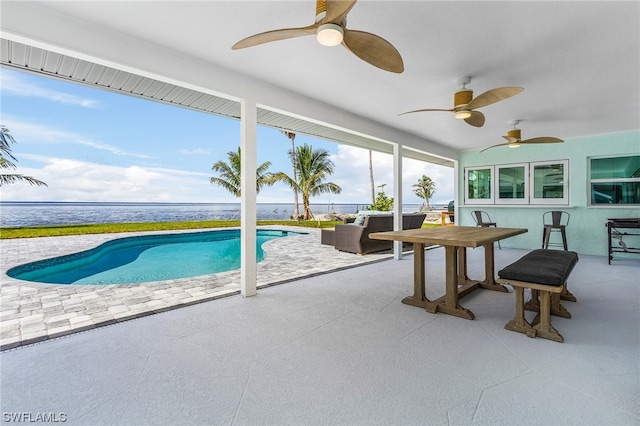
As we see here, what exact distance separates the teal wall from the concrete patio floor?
4.02 m

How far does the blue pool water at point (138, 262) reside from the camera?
4.86 m

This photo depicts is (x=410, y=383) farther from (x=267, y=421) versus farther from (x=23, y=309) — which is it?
(x=23, y=309)

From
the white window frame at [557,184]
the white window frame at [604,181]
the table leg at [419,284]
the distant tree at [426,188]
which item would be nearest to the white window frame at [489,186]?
the white window frame at [557,184]

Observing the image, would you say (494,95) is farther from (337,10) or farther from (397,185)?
(397,185)

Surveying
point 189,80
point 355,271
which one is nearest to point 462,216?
point 355,271

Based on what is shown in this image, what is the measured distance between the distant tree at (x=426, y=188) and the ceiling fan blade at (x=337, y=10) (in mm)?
18786

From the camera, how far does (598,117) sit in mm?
4773

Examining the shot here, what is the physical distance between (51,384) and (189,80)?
103 inches

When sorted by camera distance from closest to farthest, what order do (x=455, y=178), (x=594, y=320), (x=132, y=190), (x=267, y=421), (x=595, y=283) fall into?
(x=267, y=421), (x=594, y=320), (x=595, y=283), (x=455, y=178), (x=132, y=190)

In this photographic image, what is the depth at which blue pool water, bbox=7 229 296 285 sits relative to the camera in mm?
4859

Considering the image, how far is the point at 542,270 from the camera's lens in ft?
7.70

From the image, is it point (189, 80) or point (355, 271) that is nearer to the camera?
point (189, 80)

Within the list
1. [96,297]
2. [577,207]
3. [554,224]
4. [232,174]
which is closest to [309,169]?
[232,174]

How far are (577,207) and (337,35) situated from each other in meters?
7.05
